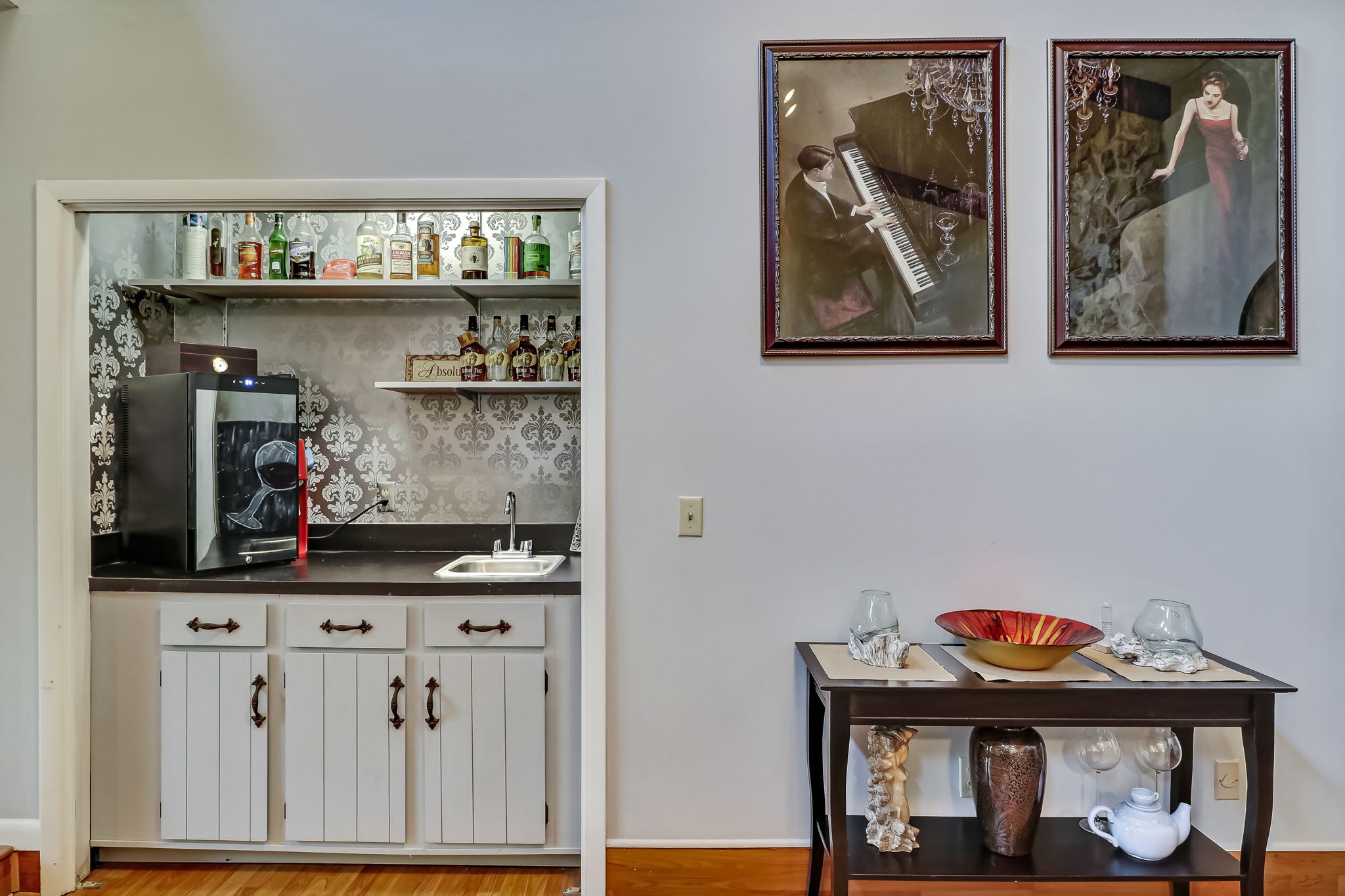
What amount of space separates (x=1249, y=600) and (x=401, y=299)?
292 cm

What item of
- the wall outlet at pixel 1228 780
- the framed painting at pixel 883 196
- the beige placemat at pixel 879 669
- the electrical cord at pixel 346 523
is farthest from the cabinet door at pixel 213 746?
the wall outlet at pixel 1228 780

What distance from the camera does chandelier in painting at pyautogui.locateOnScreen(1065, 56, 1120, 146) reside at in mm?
1814

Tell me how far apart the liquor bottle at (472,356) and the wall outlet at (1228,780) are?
2517 mm

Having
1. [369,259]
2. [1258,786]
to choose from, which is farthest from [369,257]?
[1258,786]

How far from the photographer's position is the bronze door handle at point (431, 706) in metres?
1.99

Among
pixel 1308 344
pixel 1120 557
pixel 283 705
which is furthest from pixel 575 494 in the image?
pixel 1308 344

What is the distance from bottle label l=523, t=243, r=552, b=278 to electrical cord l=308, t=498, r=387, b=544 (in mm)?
1059

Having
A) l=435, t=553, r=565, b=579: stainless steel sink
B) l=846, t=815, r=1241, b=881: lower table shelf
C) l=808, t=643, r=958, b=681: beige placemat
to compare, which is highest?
l=435, t=553, r=565, b=579: stainless steel sink

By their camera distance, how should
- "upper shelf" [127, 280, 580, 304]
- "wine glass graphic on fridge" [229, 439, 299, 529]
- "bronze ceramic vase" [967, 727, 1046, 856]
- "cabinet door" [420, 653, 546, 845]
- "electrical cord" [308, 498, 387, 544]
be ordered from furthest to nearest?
"electrical cord" [308, 498, 387, 544]
"upper shelf" [127, 280, 580, 304]
"wine glass graphic on fridge" [229, 439, 299, 529]
"cabinet door" [420, 653, 546, 845]
"bronze ceramic vase" [967, 727, 1046, 856]

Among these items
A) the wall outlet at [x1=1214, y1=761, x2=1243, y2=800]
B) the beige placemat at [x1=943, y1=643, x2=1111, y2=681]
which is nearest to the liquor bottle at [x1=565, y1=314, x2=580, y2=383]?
the beige placemat at [x1=943, y1=643, x2=1111, y2=681]

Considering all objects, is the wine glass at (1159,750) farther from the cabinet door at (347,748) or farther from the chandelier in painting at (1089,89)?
the cabinet door at (347,748)

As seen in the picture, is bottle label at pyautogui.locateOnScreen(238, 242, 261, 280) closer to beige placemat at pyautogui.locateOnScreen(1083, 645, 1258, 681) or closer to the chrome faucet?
the chrome faucet

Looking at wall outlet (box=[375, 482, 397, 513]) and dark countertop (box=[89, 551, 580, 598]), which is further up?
wall outlet (box=[375, 482, 397, 513])

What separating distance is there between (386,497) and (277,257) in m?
0.96
